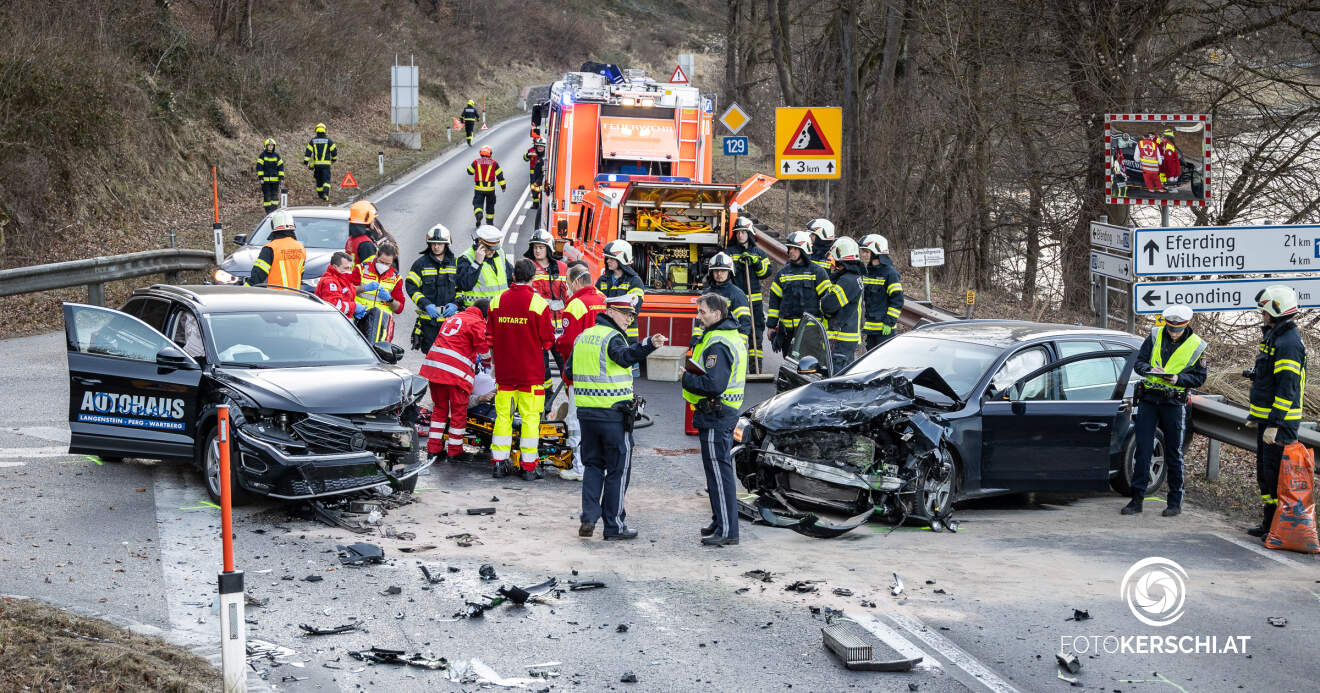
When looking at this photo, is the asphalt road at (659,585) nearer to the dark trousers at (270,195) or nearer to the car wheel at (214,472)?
the car wheel at (214,472)

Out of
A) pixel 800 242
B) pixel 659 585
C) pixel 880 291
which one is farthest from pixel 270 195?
pixel 659 585

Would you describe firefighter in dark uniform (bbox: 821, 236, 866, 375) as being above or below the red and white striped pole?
above

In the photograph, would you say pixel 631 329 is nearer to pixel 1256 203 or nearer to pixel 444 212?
pixel 1256 203

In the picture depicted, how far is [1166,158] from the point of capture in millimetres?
12273

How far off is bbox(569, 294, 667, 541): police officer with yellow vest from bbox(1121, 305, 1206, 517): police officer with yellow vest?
403cm

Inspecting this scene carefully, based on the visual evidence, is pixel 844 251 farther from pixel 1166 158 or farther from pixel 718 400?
pixel 718 400

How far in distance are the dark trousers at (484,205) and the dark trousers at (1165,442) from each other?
58.4 ft

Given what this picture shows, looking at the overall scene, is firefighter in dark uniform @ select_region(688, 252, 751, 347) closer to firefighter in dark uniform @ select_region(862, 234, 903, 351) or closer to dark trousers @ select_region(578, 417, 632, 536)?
firefighter in dark uniform @ select_region(862, 234, 903, 351)

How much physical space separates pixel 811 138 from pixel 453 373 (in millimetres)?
10104

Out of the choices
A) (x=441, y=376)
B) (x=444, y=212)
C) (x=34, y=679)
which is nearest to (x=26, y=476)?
(x=441, y=376)

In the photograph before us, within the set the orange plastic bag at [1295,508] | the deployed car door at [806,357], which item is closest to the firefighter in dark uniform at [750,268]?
the deployed car door at [806,357]

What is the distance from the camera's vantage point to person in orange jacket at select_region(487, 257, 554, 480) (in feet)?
32.8

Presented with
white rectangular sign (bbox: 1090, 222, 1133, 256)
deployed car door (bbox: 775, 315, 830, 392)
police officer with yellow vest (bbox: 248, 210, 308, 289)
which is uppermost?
white rectangular sign (bbox: 1090, 222, 1133, 256)

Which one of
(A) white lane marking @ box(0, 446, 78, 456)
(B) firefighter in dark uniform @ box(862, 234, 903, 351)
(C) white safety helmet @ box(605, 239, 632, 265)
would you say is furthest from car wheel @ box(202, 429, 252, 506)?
(B) firefighter in dark uniform @ box(862, 234, 903, 351)
